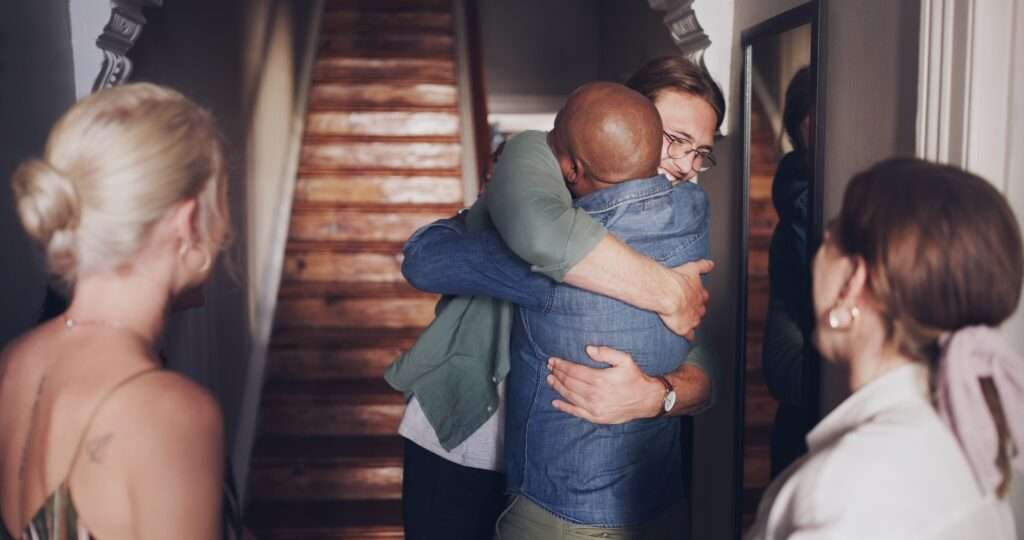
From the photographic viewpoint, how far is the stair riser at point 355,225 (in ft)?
16.3

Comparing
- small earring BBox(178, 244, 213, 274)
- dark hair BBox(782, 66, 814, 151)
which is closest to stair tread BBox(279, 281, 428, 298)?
dark hair BBox(782, 66, 814, 151)

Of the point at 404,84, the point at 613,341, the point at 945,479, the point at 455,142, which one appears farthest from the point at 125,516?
the point at 404,84

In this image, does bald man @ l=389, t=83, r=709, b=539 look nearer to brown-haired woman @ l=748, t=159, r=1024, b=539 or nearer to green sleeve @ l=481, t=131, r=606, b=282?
green sleeve @ l=481, t=131, r=606, b=282

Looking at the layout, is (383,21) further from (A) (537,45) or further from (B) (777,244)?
(B) (777,244)

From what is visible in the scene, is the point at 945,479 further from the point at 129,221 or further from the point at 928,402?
the point at 129,221

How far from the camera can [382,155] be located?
5.41m

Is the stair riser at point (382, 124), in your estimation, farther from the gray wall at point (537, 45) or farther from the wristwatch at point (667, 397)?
the wristwatch at point (667, 397)

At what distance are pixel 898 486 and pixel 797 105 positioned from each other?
1.07 m

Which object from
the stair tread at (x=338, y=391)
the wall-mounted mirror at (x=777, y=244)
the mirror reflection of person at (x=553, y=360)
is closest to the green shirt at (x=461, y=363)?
the mirror reflection of person at (x=553, y=360)

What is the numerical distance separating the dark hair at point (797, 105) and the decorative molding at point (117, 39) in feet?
4.88

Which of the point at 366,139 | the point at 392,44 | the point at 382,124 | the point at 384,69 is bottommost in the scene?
the point at 366,139

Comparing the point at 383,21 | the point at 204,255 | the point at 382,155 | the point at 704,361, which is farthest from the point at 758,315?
the point at 383,21

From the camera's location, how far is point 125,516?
3.16 feet

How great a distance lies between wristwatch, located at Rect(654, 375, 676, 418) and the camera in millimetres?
1440
